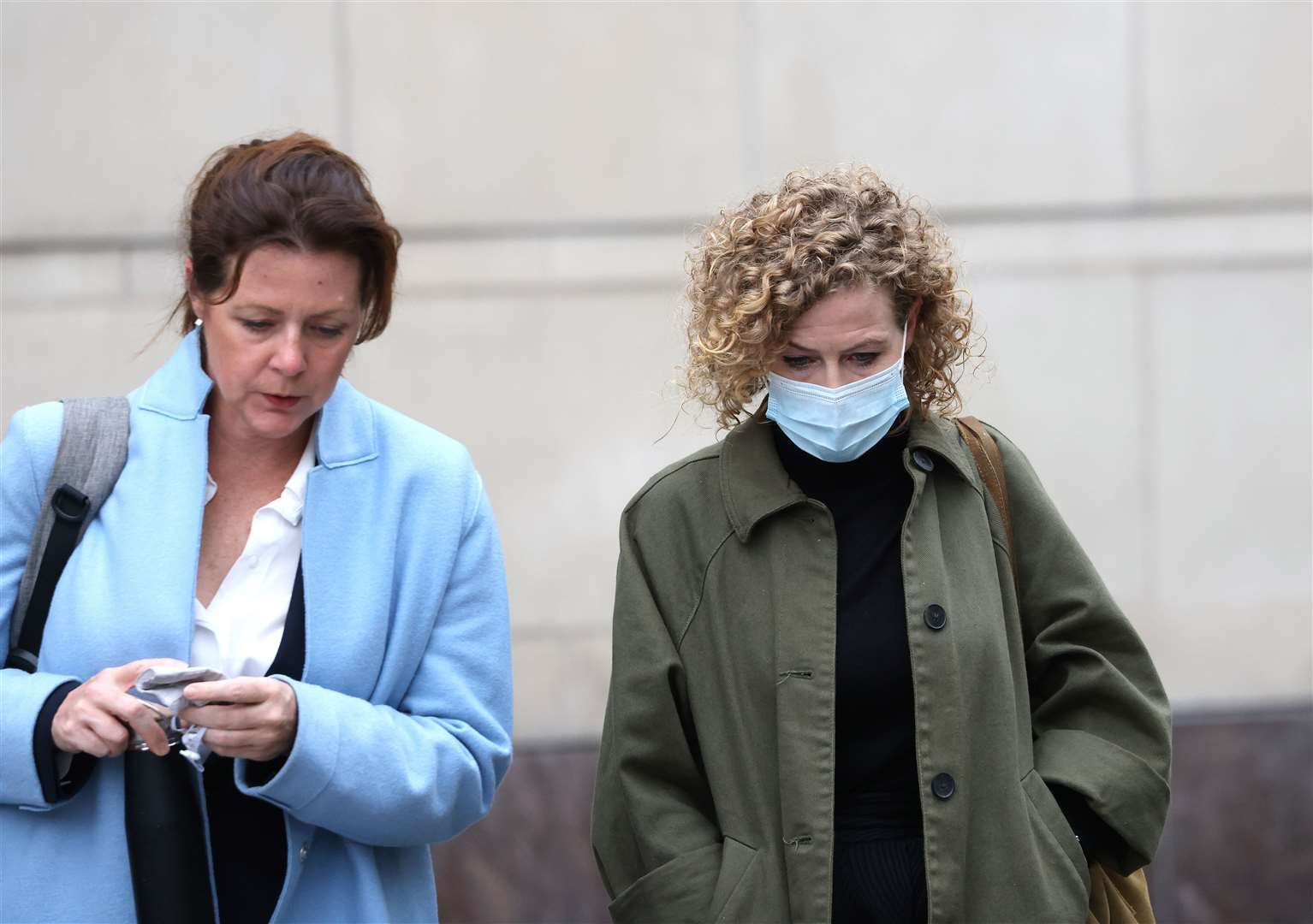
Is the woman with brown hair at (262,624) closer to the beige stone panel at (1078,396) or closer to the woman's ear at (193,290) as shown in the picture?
the woman's ear at (193,290)

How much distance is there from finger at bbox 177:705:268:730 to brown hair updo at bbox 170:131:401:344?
0.69 metres

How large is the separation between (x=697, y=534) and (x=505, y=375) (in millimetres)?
2629

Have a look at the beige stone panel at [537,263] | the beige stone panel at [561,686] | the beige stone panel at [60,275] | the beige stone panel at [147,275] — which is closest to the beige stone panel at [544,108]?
the beige stone panel at [537,263]

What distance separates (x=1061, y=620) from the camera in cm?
291

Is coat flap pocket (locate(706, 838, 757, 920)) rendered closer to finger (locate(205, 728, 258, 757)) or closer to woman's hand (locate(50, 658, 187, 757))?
finger (locate(205, 728, 258, 757))

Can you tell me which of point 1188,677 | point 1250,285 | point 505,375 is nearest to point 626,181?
point 505,375

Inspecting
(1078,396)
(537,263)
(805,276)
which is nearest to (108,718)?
(805,276)

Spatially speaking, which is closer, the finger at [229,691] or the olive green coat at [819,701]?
the finger at [229,691]

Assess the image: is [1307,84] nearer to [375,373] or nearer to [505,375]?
[505,375]

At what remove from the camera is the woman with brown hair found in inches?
97.7

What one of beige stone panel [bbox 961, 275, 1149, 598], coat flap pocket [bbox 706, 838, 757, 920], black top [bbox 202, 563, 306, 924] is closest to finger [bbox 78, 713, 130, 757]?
black top [bbox 202, 563, 306, 924]

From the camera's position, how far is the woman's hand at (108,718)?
7.82 feet

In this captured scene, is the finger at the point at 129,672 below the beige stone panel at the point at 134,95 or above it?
below

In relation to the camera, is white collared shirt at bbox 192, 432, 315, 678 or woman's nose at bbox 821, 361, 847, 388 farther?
woman's nose at bbox 821, 361, 847, 388
